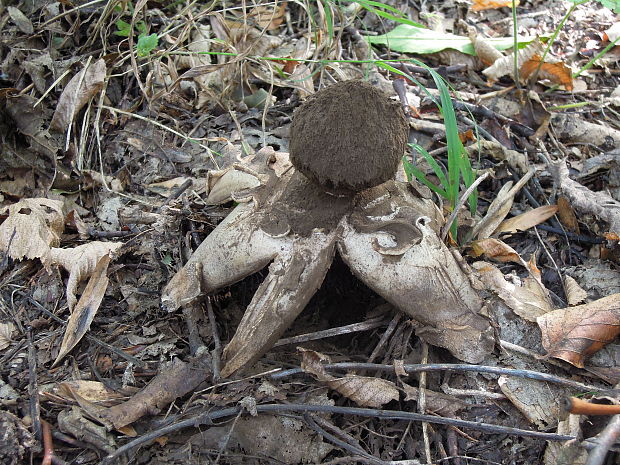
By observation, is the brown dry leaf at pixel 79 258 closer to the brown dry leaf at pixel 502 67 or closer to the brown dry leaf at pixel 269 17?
the brown dry leaf at pixel 269 17

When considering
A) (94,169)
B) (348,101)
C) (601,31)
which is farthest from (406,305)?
(601,31)

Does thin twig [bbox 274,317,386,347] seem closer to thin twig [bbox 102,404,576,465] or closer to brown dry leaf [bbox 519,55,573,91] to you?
thin twig [bbox 102,404,576,465]

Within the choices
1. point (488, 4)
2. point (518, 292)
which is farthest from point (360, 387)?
point (488, 4)

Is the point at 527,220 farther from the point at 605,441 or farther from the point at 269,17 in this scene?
the point at 269,17

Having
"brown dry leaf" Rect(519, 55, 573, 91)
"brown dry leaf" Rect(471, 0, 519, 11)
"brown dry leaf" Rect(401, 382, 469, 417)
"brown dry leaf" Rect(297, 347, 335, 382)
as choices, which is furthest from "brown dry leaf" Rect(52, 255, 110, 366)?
"brown dry leaf" Rect(471, 0, 519, 11)

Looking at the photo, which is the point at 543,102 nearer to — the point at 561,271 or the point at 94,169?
the point at 561,271

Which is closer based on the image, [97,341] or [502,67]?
[97,341]

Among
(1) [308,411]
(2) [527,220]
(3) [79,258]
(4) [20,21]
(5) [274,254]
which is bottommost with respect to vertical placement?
(2) [527,220]
